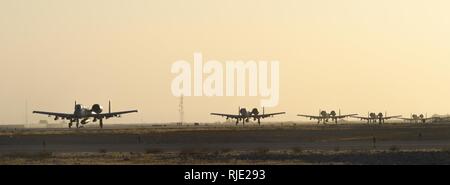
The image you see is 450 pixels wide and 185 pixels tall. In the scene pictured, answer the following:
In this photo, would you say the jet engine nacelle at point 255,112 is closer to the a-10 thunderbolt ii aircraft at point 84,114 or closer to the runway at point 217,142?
the a-10 thunderbolt ii aircraft at point 84,114

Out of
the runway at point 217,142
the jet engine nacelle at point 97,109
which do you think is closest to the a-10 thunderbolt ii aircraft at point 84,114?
the jet engine nacelle at point 97,109

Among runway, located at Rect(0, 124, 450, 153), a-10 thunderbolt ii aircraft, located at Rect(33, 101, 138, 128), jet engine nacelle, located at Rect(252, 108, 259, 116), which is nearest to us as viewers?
runway, located at Rect(0, 124, 450, 153)

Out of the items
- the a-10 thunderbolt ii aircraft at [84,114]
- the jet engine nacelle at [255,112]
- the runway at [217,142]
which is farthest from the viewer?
the jet engine nacelle at [255,112]

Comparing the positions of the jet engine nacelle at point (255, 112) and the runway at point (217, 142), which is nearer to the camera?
the runway at point (217, 142)

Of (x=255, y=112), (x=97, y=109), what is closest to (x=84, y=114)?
(x=97, y=109)

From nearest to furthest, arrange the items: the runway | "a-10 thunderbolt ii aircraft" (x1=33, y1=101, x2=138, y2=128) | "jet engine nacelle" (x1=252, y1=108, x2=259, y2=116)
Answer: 1. the runway
2. "a-10 thunderbolt ii aircraft" (x1=33, y1=101, x2=138, y2=128)
3. "jet engine nacelle" (x1=252, y1=108, x2=259, y2=116)

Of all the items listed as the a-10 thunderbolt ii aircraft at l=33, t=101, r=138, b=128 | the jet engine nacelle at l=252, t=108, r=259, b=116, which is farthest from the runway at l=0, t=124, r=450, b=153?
the jet engine nacelle at l=252, t=108, r=259, b=116

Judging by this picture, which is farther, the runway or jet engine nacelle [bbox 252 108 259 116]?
jet engine nacelle [bbox 252 108 259 116]

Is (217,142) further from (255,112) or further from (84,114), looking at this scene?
(255,112)

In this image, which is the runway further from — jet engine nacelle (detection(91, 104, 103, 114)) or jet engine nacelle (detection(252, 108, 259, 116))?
jet engine nacelle (detection(252, 108, 259, 116))

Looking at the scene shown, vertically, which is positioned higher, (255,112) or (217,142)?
(255,112)
